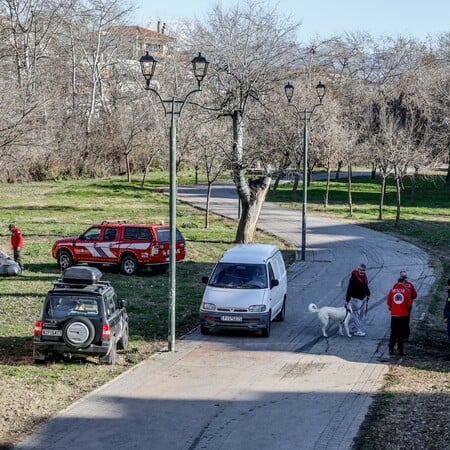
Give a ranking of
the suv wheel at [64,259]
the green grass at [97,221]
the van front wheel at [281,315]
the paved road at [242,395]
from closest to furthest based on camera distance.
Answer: the paved road at [242,395] → the green grass at [97,221] → the van front wheel at [281,315] → the suv wheel at [64,259]

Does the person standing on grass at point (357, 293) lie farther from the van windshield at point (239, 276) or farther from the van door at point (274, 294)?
the van windshield at point (239, 276)

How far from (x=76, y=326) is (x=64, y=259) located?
12.8 metres

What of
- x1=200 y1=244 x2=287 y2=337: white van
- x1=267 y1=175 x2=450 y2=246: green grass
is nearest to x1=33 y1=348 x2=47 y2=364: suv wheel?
x1=200 y1=244 x2=287 y2=337: white van

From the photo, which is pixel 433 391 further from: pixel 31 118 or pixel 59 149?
pixel 59 149

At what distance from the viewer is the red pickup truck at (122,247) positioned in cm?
2712

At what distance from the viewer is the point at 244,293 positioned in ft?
61.9

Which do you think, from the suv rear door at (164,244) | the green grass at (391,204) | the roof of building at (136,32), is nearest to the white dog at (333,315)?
the suv rear door at (164,244)

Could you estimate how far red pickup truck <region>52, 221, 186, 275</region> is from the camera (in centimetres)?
2712

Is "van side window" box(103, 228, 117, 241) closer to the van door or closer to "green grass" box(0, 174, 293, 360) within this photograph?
"green grass" box(0, 174, 293, 360)

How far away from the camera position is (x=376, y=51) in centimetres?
9388

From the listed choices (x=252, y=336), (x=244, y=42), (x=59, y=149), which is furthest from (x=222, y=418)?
(x=59, y=149)

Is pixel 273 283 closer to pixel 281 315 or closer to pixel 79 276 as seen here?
pixel 281 315

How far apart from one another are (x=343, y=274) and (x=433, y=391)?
47.9 feet

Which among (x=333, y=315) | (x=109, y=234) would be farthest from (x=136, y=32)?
(x=333, y=315)
